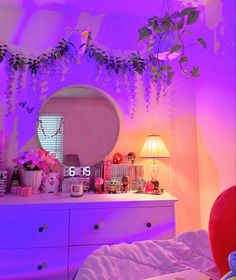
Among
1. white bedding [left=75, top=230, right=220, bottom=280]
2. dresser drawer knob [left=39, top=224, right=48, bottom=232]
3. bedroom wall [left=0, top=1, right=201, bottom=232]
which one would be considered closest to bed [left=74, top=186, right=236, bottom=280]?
white bedding [left=75, top=230, right=220, bottom=280]

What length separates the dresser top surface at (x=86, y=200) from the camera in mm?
Result: 1503

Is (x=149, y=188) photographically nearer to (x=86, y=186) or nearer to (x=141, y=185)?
(x=141, y=185)

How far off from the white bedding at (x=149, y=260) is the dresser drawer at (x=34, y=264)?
0.67 m

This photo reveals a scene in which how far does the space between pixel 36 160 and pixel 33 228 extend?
0.53 meters

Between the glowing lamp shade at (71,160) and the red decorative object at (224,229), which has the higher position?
the glowing lamp shade at (71,160)

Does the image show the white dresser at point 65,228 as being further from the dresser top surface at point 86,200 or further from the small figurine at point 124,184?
the small figurine at point 124,184

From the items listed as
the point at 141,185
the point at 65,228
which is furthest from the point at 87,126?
the point at 65,228

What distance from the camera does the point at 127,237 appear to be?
61.2 inches

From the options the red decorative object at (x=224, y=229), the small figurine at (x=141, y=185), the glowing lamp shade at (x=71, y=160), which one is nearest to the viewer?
the red decorative object at (x=224, y=229)

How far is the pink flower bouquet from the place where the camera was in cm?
178

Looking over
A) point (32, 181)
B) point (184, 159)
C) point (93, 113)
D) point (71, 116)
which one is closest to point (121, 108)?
point (93, 113)

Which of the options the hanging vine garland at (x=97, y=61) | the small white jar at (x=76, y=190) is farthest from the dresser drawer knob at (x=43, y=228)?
the hanging vine garland at (x=97, y=61)

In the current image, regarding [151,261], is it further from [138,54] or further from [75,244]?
[138,54]

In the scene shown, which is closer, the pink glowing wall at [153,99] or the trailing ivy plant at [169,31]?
the trailing ivy plant at [169,31]
